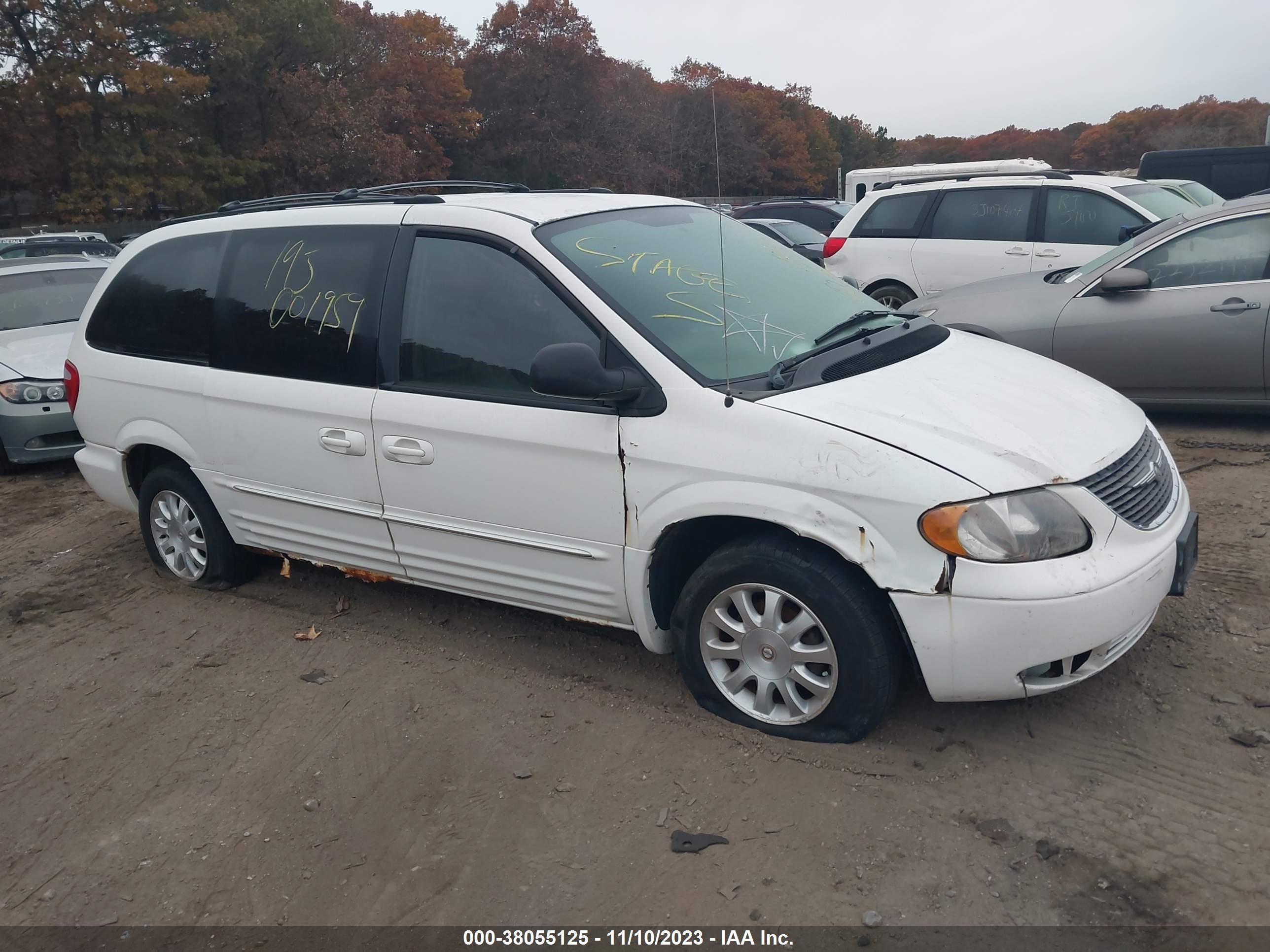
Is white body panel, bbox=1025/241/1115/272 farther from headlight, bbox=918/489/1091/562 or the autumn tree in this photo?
the autumn tree

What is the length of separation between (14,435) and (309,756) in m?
5.53

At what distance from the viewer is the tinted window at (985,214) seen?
933 cm

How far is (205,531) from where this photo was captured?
5.06 meters

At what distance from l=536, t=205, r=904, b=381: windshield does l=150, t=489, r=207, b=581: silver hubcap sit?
99.1 inches

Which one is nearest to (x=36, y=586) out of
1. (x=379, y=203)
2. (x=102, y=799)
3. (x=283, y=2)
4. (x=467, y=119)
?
(x=102, y=799)

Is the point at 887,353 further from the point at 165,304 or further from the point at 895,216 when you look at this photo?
the point at 895,216

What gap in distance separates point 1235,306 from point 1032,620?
4314mm

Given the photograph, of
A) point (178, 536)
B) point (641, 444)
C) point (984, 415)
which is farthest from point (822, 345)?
point (178, 536)

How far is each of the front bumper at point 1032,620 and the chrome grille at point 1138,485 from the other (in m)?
0.08

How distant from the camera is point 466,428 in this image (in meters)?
3.88

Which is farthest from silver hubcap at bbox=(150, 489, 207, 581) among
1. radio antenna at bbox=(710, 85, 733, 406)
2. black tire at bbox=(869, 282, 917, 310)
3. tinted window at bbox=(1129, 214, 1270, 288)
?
black tire at bbox=(869, 282, 917, 310)

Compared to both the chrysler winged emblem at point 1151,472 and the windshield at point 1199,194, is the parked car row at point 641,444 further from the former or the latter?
the windshield at point 1199,194

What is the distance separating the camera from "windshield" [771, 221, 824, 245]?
667 inches

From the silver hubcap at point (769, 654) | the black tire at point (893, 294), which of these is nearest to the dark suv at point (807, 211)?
the black tire at point (893, 294)
